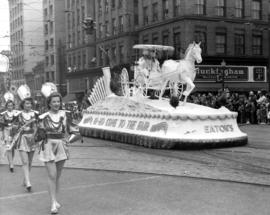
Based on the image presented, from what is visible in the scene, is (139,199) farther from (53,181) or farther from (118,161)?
(118,161)

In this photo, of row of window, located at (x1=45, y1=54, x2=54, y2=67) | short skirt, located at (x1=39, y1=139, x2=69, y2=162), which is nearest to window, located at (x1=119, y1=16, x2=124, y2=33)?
row of window, located at (x1=45, y1=54, x2=54, y2=67)

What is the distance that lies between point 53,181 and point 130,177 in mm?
2691

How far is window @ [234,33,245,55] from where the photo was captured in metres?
40.1

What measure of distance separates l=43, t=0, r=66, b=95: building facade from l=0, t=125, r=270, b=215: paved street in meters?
32.6

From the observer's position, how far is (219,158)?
1150 cm

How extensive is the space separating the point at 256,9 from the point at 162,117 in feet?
99.1

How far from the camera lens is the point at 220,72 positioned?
38.4m

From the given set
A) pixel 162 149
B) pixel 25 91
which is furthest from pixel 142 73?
pixel 25 91

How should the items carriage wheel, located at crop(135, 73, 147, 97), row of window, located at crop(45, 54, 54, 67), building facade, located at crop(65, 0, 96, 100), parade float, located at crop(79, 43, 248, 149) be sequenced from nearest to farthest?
parade float, located at crop(79, 43, 248, 149), carriage wheel, located at crop(135, 73, 147, 97), building facade, located at crop(65, 0, 96, 100), row of window, located at crop(45, 54, 54, 67)

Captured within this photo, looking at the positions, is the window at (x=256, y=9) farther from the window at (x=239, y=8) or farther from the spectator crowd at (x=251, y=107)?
the spectator crowd at (x=251, y=107)

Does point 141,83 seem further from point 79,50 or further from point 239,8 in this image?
point 79,50

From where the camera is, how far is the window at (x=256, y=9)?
1602 inches

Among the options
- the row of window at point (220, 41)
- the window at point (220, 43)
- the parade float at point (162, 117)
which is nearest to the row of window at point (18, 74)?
the row of window at point (220, 41)

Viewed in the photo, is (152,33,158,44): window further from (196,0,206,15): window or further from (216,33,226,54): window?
(216,33,226,54): window
